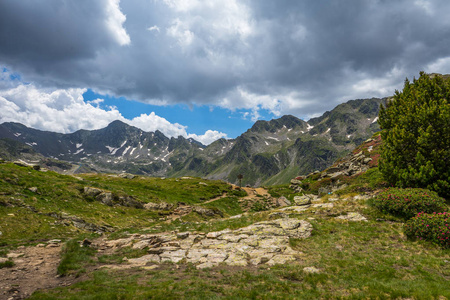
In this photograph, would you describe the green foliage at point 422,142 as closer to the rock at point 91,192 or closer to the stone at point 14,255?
the stone at point 14,255

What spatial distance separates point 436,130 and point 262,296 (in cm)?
3189

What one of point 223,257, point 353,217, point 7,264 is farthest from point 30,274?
point 353,217

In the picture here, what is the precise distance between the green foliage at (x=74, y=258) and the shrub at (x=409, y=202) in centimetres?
3016

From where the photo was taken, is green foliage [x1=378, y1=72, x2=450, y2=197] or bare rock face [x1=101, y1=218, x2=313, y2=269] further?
green foliage [x1=378, y1=72, x2=450, y2=197]

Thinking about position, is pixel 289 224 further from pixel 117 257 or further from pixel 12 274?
pixel 12 274

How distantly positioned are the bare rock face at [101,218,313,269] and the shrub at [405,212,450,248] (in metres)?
8.53

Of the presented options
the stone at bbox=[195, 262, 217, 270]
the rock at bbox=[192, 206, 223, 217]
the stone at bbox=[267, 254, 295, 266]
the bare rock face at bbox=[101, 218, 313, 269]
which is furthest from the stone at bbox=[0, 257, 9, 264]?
the rock at bbox=[192, 206, 223, 217]

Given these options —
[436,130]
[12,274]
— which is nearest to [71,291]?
[12,274]

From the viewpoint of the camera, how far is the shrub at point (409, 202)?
2089cm

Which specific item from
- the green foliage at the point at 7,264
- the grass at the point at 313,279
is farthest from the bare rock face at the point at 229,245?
the green foliage at the point at 7,264

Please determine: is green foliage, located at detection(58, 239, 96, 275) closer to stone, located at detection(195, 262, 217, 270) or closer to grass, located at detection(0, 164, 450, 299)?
grass, located at detection(0, 164, 450, 299)

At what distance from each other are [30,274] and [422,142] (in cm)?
4215

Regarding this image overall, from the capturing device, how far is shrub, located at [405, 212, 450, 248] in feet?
53.8

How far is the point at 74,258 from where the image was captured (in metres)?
16.4
